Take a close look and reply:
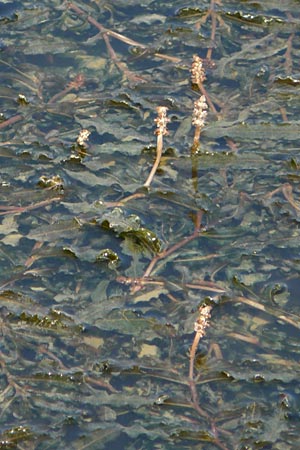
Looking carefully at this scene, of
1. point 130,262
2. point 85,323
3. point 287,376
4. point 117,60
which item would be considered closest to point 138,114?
point 117,60

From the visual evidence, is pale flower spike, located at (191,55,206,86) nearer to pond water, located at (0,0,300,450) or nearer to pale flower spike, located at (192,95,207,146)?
pond water, located at (0,0,300,450)

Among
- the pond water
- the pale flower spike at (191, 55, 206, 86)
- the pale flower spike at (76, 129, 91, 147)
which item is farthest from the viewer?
the pale flower spike at (191, 55, 206, 86)

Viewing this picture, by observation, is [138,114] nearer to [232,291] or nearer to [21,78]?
[21,78]

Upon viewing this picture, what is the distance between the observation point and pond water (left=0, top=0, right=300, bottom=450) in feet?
11.1

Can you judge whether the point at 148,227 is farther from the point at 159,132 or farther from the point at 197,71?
the point at 197,71

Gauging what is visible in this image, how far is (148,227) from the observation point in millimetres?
3938

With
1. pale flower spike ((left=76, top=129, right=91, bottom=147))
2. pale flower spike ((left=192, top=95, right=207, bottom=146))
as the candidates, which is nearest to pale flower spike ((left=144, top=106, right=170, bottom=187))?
pale flower spike ((left=192, top=95, right=207, bottom=146))

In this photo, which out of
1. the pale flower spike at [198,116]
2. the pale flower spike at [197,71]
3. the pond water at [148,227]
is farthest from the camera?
the pale flower spike at [197,71]

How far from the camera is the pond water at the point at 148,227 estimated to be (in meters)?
3.38

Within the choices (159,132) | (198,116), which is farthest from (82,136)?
(198,116)

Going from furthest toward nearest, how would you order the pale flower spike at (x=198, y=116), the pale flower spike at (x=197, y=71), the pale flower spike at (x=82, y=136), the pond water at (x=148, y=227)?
the pale flower spike at (x=197, y=71)
the pale flower spike at (x=82, y=136)
the pale flower spike at (x=198, y=116)
the pond water at (x=148, y=227)

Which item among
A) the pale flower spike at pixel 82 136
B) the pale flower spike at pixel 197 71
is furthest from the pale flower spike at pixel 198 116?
the pale flower spike at pixel 82 136

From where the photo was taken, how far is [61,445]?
3.28 m

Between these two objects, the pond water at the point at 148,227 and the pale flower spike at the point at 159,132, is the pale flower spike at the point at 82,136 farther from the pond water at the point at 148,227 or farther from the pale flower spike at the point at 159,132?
the pale flower spike at the point at 159,132
